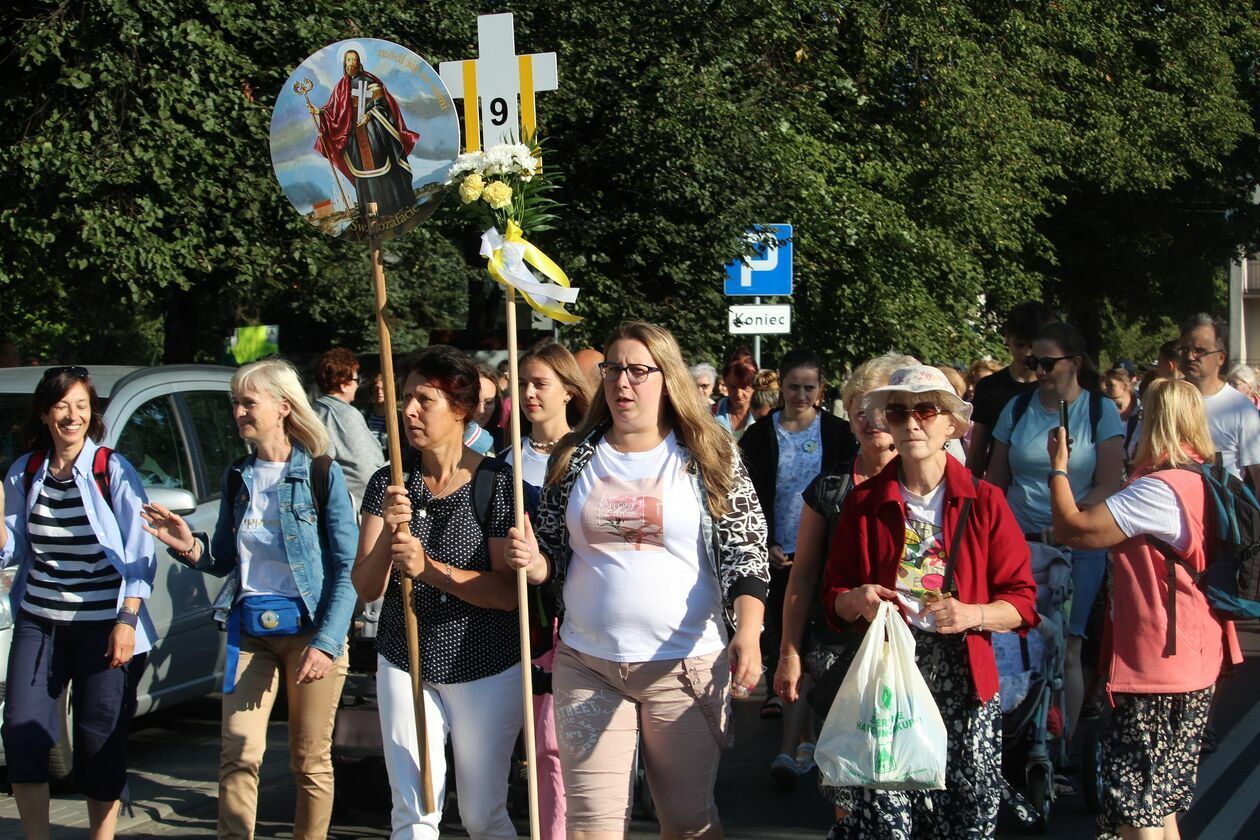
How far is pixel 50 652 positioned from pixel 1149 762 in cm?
392

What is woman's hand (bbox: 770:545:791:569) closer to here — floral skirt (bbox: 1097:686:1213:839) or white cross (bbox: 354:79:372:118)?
floral skirt (bbox: 1097:686:1213:839)

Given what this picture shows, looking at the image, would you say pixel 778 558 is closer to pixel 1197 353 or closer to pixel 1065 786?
pixel 1065 786

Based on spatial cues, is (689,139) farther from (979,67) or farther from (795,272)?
(979,67)

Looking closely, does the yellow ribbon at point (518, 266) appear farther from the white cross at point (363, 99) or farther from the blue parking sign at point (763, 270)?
the blue parking sign at point (763, 270)

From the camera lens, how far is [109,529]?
5.48m

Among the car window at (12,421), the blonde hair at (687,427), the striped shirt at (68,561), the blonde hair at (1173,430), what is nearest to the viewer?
the blonde hair at (687,427)

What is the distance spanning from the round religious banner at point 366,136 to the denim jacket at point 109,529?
56.0 inches

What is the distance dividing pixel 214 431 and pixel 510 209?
4211 mm

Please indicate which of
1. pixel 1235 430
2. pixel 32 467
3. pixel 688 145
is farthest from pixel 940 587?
pixel 688 145

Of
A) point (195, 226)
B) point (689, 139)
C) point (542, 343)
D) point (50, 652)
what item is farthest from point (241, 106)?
point (50, 652)

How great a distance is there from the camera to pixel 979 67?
18062 millimetres

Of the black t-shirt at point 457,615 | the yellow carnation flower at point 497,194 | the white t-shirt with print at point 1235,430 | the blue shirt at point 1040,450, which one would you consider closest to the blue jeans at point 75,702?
the black t-shirt at point 457,615

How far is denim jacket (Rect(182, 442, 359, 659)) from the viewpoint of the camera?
17.1 ft

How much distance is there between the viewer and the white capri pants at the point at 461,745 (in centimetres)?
447
